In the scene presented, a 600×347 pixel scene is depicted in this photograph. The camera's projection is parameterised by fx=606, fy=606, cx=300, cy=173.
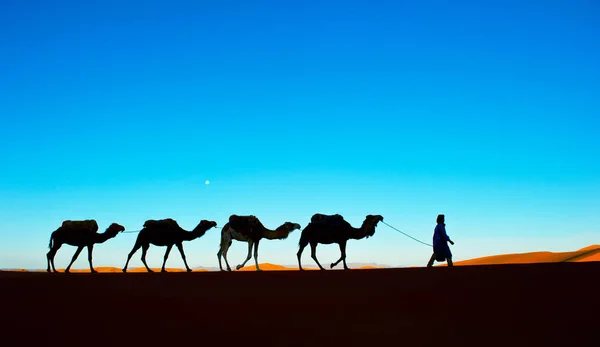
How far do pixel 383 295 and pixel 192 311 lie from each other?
3249 millimetres

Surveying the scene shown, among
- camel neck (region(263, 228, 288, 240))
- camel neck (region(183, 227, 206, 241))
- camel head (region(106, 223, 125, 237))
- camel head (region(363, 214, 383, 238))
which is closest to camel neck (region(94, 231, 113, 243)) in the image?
camel head (region(106, 223, 125, 237))

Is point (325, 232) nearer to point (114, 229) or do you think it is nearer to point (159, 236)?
point (159, 236)

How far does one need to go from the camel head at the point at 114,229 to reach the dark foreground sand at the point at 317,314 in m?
11.2

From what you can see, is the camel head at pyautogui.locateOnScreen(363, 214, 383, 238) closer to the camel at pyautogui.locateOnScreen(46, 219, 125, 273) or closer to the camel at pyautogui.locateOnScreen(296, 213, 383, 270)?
the camel at pyautogui.locateOnScreen(296, 213, 383, 270)

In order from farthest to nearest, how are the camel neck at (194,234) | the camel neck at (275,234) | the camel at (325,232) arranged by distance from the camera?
1. the camel neck at (275,234)
2. the camel neck at (194,234)
3. the camel at (325,232)

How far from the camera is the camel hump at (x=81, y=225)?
891 inches

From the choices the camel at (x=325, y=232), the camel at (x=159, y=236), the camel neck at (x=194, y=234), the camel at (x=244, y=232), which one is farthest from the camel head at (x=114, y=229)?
the camel at (x=325, y=232)

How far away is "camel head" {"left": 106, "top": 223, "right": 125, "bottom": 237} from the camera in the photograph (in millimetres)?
23672

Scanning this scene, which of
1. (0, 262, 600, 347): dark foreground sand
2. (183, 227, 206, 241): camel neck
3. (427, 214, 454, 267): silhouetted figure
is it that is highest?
(183, 227, 206, 241): camel neck

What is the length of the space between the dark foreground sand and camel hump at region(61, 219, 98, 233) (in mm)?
10304

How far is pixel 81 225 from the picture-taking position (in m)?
22.7

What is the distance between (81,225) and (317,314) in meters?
16.7

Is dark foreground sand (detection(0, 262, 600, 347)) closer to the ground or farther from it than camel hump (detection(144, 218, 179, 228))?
closer to the ground

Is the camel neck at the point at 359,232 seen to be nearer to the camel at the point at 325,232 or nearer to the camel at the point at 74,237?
the camel at the point at 325,232
